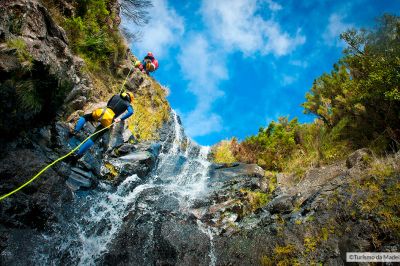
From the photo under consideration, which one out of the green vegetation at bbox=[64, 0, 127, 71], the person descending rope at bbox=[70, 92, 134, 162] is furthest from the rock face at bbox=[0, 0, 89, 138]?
the green vegetation at bbox=[64, 0, 127, 71]

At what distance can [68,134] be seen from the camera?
320 inches

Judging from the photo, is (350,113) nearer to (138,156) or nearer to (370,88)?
(370,88)

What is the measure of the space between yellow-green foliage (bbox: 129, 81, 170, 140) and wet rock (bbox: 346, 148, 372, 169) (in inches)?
296

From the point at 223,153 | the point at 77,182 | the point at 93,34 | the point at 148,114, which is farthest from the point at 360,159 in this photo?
the point at 93,34

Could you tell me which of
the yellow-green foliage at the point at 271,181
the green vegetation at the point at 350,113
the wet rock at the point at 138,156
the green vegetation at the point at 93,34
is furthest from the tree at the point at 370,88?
the green vegetation at the point at 93,34

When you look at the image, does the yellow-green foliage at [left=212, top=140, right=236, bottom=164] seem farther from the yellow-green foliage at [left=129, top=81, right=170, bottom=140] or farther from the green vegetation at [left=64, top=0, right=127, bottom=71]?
the green vegetation at [left=64, top=0, right=127, bottom=71]

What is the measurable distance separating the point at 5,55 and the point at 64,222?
3.37 m

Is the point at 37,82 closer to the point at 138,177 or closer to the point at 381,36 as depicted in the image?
the point at 138,177

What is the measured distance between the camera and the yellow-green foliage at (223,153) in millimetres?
14041

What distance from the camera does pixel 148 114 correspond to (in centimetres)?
1396

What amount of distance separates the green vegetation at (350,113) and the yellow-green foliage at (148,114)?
411 cm

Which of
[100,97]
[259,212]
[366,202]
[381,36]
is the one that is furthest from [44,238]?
[381,36]

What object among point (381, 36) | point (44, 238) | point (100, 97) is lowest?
point (44, 238)

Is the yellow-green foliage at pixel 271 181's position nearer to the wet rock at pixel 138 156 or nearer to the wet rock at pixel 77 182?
the wet rock at pixel 138 156
